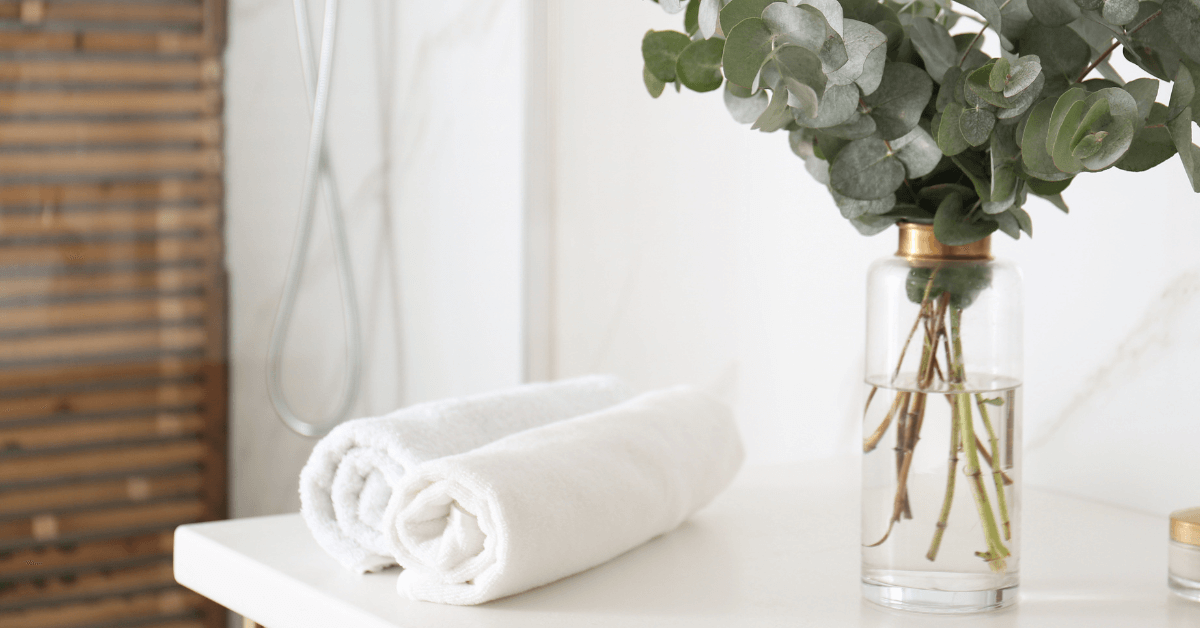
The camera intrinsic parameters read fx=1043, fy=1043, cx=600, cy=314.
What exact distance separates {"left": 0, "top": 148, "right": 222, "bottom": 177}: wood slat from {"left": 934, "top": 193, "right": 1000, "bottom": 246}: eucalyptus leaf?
874mm

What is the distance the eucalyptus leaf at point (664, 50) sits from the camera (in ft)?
1.78

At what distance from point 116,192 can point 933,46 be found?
0.91m

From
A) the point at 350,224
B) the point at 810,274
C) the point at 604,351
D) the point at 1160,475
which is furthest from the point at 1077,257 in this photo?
the point at 350,224

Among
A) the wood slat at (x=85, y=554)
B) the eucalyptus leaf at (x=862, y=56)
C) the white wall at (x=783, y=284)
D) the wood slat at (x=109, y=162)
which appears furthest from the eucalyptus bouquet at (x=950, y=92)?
the wood slat at (x=85, y=554)

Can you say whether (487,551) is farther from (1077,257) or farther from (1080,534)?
(1077,257)

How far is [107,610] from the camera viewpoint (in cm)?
114

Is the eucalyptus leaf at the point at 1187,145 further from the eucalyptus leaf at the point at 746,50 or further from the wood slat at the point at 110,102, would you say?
the wood slat at the point at 110,102

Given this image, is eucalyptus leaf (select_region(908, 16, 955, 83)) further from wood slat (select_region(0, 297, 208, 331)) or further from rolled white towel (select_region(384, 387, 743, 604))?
wood slat (select_region(0, 297, 208, 331))

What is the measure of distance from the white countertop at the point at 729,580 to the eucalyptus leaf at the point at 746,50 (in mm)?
269

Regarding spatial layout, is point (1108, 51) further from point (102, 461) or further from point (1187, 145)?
point (102, 461)

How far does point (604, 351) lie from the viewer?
4.46 feet

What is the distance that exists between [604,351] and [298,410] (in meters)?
0.39

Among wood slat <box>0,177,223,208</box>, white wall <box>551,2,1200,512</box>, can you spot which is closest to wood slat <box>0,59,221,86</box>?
wood slat <box>0,177,223,208</box>

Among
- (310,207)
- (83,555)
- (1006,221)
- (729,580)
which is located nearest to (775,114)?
(1006,221)
